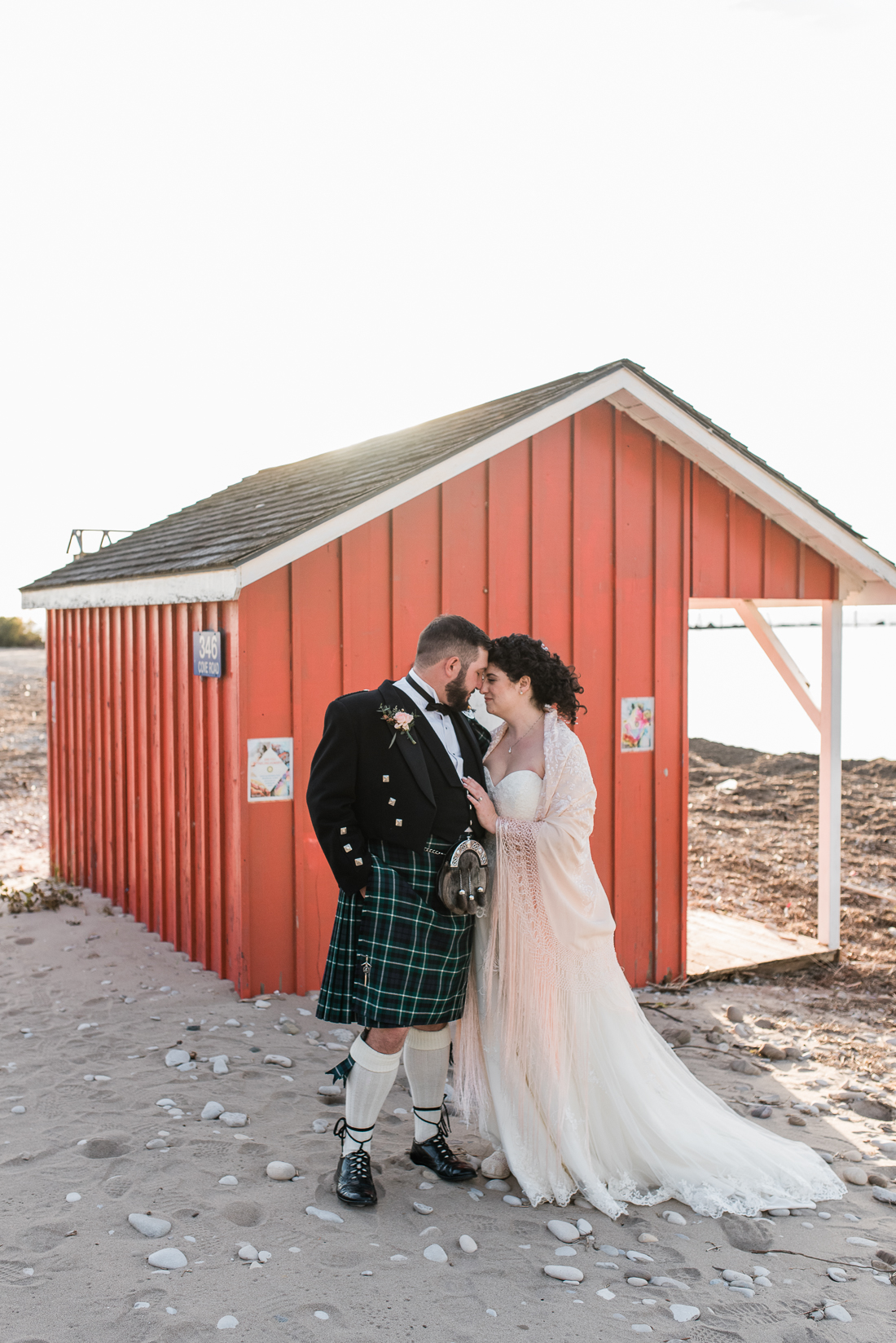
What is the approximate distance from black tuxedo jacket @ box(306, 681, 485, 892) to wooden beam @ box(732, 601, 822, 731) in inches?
208

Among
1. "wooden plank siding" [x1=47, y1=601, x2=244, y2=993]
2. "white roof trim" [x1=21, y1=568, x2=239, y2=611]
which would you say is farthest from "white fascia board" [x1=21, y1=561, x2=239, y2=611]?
"wooden plank siding" [x1=47, y1=601, x2=244, y2=993]

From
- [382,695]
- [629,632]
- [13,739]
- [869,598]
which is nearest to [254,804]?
[382,695]

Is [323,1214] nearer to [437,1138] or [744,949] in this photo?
[437,1138]

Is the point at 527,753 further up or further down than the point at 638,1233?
further up

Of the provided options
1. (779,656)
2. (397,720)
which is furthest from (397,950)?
(779,656)

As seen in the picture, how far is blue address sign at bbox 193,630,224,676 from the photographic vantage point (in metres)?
6.08

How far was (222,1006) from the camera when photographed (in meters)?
5.92

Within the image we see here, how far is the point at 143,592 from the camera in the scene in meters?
7.20

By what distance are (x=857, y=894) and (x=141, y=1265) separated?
8.27 m

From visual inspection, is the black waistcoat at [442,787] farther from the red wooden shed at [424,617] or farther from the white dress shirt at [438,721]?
the red wooden shed at [424,617]

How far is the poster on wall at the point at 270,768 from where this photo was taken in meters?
6.04

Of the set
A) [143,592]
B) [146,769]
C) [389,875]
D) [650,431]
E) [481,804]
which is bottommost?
[146,769]

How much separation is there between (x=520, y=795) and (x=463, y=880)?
0.42 m

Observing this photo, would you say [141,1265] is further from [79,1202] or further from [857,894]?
[857,894]
